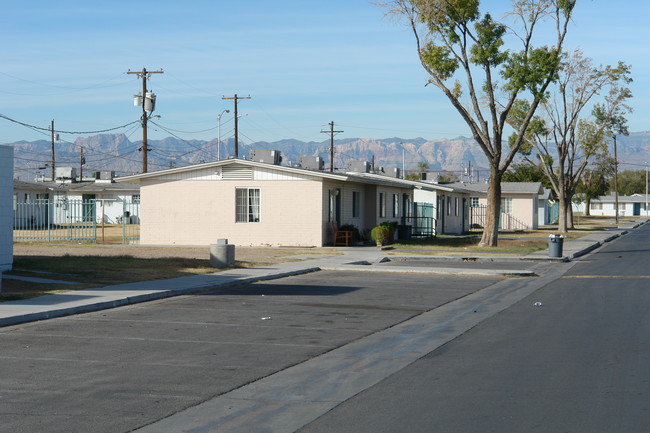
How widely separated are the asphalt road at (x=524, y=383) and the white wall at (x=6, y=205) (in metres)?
13.2

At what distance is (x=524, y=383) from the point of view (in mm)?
Result: 9211

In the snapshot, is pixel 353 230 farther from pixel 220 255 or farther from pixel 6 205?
pixel 6 205

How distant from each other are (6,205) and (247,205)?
17.3m

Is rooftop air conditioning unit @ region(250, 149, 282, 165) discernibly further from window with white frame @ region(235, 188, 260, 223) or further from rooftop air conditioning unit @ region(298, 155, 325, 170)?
window with white frame @ region(235, 188, 260, 223)

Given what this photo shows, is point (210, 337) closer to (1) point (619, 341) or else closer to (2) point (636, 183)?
(1) point (619, 341)

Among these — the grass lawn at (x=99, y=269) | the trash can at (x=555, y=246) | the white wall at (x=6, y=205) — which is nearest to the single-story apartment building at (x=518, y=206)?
the trash can at (x=555, y=246)

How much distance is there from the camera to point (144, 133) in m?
49.8

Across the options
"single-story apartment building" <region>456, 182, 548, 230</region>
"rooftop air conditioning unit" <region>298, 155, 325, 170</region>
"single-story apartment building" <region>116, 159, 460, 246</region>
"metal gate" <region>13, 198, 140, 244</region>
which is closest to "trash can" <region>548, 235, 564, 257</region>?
"single-story apartment building" <region>116, 159, 460, 246</region>

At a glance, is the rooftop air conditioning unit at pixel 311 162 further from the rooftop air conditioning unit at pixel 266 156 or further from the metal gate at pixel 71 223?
the metal gate at pixel 71 223

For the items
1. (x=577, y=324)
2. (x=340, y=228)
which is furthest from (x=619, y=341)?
(x=340, y=228)

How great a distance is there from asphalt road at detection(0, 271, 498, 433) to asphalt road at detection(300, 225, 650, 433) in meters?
1.66

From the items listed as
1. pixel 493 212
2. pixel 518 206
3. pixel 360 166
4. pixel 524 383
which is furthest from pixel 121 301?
pixel 518 206

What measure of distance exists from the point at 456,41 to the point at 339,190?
8884 mm

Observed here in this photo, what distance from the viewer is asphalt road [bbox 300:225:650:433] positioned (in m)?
7.47
